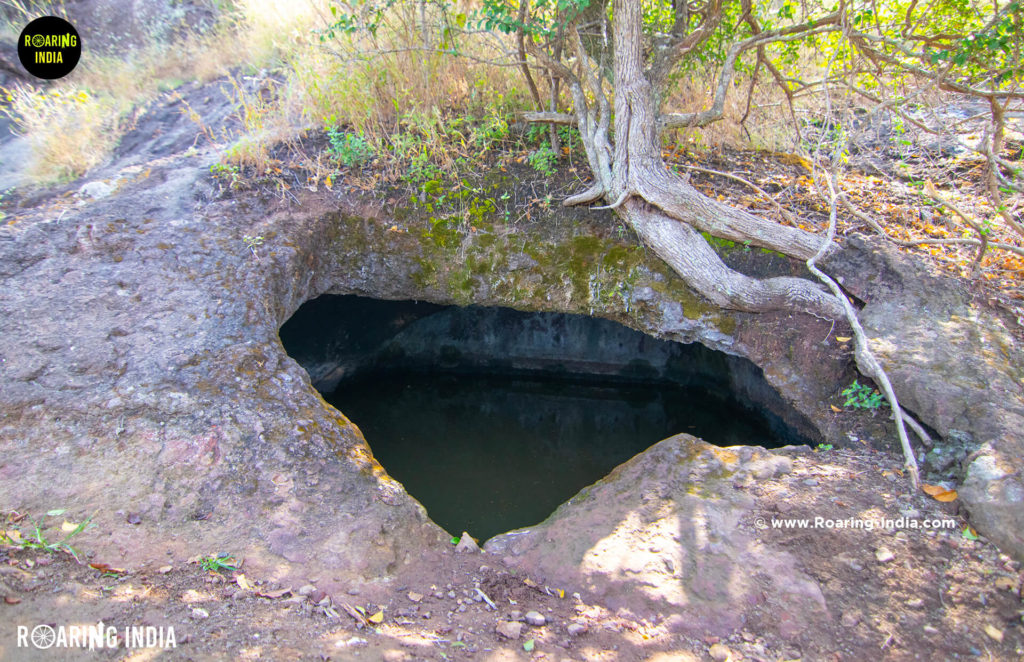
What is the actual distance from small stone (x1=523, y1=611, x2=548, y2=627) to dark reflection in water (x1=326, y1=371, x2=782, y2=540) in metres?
2.16

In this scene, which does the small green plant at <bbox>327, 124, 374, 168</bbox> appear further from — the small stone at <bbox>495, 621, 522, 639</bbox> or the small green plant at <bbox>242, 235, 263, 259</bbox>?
the small stone at <bbox>495, 621, 522, 639</bbox>

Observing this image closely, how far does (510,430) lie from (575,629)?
13.4 ft

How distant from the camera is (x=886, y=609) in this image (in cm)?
262

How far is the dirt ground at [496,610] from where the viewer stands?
2.22m

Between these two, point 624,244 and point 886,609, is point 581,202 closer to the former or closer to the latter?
point 624,244

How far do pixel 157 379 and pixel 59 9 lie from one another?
918 centimetres

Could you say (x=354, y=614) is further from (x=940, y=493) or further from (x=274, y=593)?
(x=940, y=493)

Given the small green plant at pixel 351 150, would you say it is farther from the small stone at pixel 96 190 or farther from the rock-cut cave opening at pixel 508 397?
the small stone at pixel 96 190

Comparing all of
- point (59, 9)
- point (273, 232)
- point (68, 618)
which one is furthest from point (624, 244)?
point (59, 9)

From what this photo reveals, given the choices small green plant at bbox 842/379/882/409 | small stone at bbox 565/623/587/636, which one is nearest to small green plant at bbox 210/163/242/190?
small stone at bbox 565/623/587/636

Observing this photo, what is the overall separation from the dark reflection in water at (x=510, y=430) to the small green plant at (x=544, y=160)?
114 inches

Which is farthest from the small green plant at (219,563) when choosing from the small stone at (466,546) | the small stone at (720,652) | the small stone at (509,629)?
the small stone at (720,652)

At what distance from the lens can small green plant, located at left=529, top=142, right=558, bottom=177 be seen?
5301 mm

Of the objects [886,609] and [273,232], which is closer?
[886,609]
